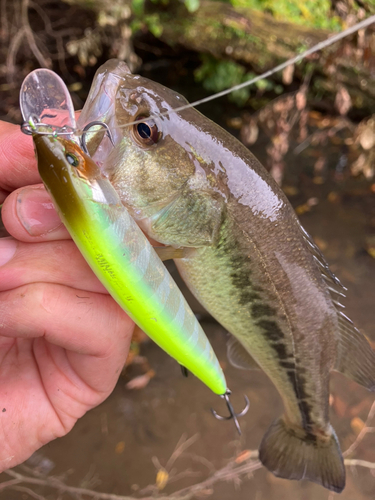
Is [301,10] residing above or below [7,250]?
above

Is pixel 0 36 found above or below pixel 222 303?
above

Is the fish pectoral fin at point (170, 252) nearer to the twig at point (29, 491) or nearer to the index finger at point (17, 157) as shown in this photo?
the index finger at point (17, 157)

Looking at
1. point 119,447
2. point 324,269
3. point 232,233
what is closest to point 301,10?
point 324,269

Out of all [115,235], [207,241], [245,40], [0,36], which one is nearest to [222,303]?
[207,241]

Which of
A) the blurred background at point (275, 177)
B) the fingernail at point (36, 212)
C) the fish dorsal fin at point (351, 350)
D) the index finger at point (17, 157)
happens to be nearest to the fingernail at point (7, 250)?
the fingernail at point (36, 212)

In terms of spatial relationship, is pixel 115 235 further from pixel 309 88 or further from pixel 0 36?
pixel 0 36

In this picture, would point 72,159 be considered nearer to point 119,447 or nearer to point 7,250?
point 7,250
